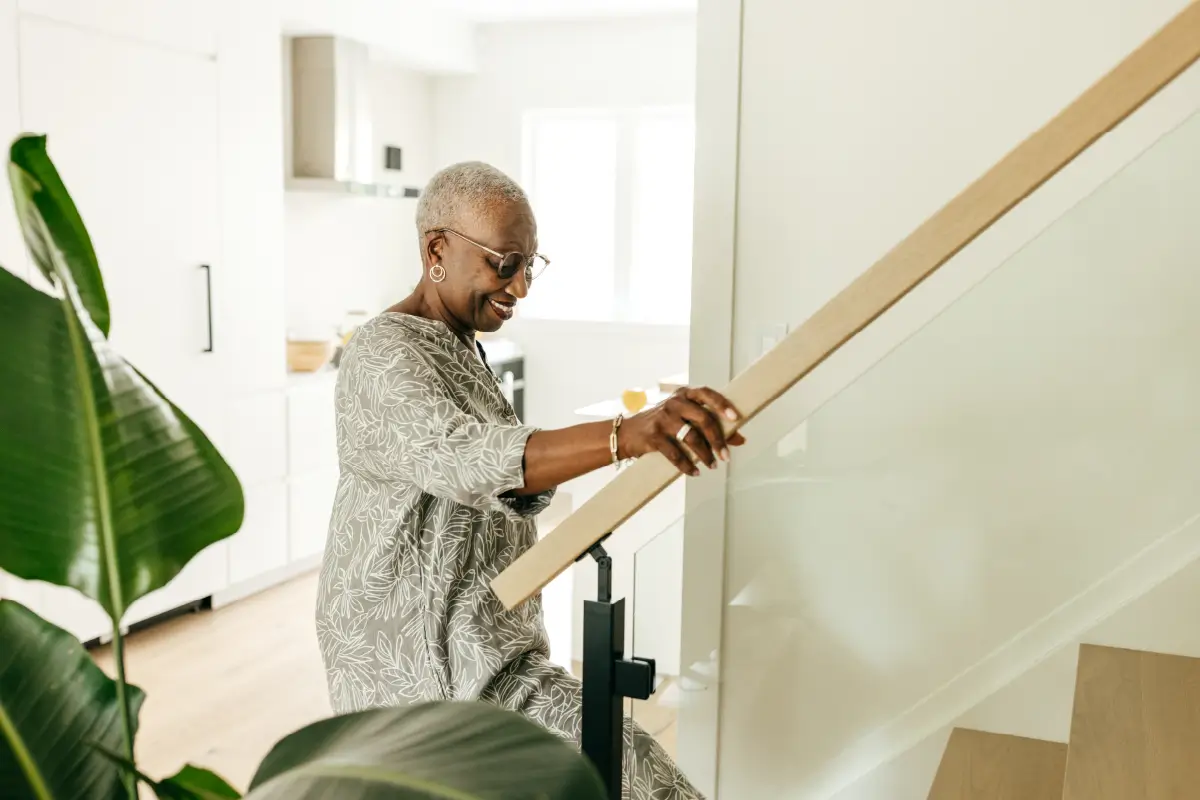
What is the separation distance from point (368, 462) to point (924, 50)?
132 cm

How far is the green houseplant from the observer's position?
79 centimetres

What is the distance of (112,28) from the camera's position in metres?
3.84

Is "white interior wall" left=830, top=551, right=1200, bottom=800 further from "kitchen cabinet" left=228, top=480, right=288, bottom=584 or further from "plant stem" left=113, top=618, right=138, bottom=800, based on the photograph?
"kitchen cabinet" left=228, top=480, right=288, bottom=584

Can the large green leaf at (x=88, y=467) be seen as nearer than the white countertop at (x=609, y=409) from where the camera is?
Yes

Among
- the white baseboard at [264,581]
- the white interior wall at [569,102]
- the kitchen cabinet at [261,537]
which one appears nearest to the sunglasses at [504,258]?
the kitchen cabinet at [261,537]

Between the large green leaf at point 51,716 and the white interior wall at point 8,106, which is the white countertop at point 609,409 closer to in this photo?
the white interior wall at point 8,106

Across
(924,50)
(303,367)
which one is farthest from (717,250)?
(303,367)

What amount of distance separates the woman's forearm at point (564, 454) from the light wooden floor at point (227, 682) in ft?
6.40

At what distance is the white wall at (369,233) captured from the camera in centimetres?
576

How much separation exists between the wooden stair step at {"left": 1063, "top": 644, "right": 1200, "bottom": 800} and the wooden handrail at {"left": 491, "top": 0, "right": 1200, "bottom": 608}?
25.4 inches

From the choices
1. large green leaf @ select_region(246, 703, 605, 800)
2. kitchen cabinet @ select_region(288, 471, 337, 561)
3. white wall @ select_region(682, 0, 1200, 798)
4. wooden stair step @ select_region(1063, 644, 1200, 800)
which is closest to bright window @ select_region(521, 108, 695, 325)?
kitchen cabinet @ select_region(288, 471, 337, 561)

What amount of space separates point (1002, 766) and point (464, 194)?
1.00 meters

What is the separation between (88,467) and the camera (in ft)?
2.67

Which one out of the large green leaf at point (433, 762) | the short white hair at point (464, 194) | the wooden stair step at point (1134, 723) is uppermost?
the short white hair at point (464, 194)
